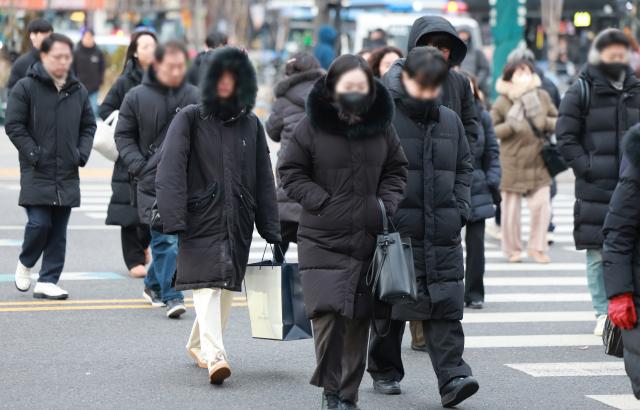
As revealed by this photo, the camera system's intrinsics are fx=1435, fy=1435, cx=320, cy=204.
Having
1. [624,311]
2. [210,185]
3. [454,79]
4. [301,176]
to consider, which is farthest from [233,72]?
[624,311]

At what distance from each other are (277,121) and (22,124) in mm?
1819

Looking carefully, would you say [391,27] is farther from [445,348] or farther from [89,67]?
[445,348]

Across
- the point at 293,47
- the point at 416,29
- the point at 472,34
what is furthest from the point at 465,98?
the point at 293,47

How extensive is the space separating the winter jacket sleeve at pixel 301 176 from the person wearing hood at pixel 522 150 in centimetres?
615

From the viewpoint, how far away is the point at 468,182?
7281mm

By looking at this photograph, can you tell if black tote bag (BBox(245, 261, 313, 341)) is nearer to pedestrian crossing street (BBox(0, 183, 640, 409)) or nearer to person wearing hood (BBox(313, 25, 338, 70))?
pedestrian crossing street (BBox(0, 183, 640, 409))

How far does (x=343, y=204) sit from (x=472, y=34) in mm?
21539

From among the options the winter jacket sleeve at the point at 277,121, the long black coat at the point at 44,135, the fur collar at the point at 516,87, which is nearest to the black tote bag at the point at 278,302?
the winter jacket sleeve at the point at 277,121

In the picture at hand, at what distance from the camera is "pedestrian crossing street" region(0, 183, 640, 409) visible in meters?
8.19

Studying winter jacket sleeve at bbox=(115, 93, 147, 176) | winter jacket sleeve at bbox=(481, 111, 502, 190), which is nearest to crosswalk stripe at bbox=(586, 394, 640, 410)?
A: winter jacket sleeve at bbox=(481, 111, 502, 190)

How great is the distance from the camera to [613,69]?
8.88 meters

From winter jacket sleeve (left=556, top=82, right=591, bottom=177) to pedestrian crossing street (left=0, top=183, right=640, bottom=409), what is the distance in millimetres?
1145

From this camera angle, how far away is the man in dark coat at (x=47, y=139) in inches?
402

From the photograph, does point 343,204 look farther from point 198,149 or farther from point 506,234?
point 506,234
